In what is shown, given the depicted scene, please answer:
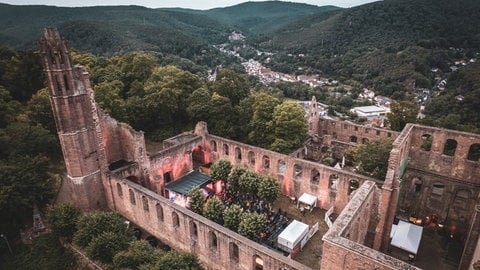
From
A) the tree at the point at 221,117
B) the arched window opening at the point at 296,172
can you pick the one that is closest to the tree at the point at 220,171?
the arched window opening at the point at 296,172

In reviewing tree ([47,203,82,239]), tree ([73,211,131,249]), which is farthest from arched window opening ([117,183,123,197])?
tree ([73,211,131,249])

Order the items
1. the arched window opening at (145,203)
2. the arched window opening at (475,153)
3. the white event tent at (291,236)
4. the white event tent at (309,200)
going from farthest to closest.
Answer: the arched window opening at (475,153) → the white event tent at (309,200) → the arched window opening at (145,203) → the white event tent at (291,236)

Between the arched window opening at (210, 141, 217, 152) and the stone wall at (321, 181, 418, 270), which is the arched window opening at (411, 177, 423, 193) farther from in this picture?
the arched window opening at (210, 141, 217, 152)

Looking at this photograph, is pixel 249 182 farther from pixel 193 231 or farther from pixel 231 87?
pixel 231 87

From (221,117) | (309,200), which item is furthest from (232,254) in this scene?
(221,117)

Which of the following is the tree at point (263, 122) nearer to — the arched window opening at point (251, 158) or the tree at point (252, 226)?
the arched window opening at point (251, 158)

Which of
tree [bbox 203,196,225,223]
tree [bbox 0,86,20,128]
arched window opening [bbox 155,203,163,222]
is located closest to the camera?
arched window opening [bbox 155,203,163,222]
